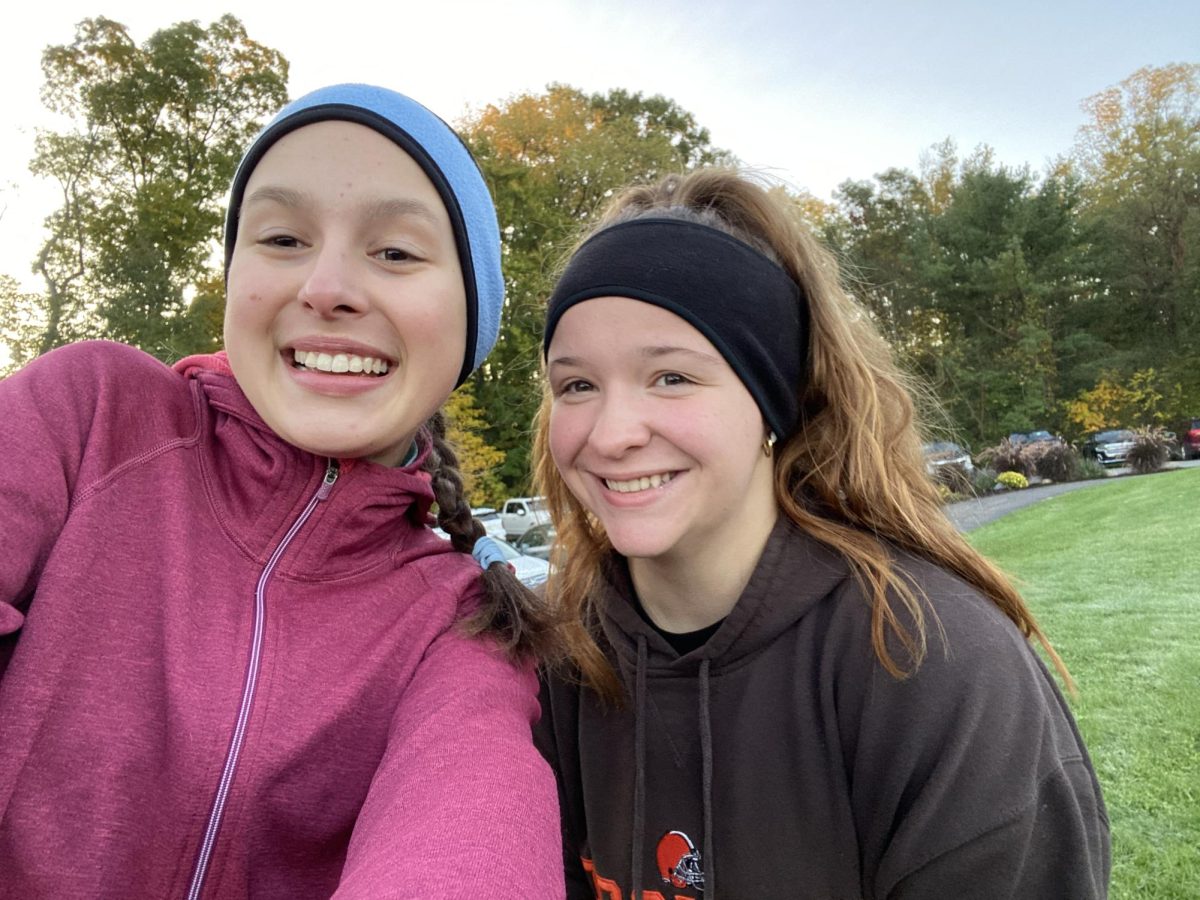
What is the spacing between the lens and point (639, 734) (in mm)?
2145

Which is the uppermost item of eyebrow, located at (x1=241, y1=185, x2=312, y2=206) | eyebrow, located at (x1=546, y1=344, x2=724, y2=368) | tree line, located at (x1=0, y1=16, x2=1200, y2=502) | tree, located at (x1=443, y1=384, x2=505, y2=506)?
tree line, located at (x1=0, y1=16, x2=1200, y2=502)

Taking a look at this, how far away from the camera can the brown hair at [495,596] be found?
5.47ft

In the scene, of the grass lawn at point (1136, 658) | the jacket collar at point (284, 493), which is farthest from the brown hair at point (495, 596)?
the grass lawn at point (1136, 658)

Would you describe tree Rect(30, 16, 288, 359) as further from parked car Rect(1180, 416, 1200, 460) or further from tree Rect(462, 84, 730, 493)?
parked car Rect(1180, 416, 1200, 460)

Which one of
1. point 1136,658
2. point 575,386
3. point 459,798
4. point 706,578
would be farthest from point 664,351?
point 1136,658

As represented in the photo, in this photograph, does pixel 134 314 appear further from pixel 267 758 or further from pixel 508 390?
pixel 267 758

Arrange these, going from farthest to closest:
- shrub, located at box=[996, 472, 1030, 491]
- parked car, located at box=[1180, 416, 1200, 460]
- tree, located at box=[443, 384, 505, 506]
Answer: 1. parked car, located at box=[1180, 416, 1200, 460]
2. shrub, located at box=[996, 472, 1030, 491]
3. tree, located at box=[443, 384, 505, 506]

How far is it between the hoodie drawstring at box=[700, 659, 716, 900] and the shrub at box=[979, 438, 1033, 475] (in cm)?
2248

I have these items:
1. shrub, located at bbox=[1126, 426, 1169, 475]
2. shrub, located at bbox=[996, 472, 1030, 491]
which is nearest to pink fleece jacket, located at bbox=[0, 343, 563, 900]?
shrub, located at bbox=[996, 472, 1030, 491]

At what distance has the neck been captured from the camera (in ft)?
7.12

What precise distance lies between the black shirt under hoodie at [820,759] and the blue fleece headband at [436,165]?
3.06 feet

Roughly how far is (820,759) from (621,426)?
2.83 ft

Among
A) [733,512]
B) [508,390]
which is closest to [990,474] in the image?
[508,390]

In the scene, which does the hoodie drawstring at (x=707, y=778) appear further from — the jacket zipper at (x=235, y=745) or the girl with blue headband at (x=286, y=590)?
the jacket zipper at (x=235, y=745)
